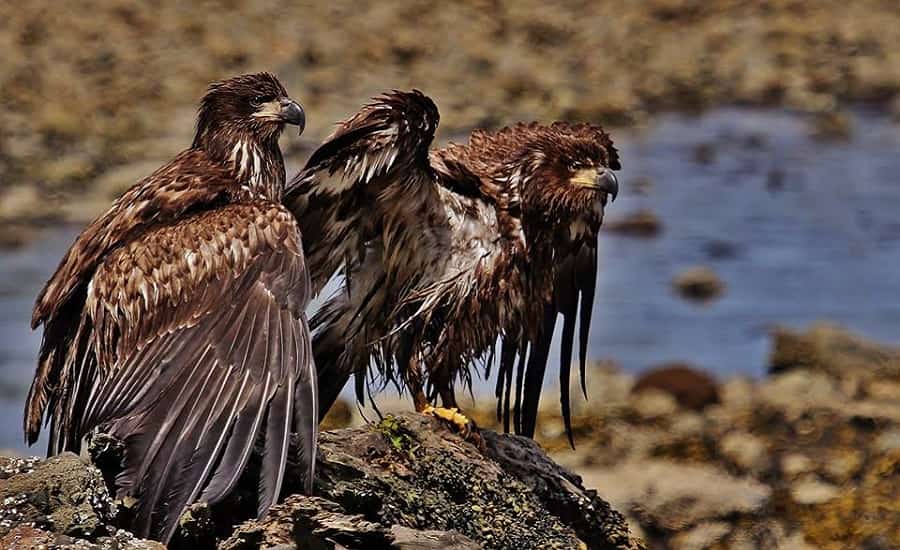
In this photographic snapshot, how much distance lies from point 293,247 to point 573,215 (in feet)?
5.51

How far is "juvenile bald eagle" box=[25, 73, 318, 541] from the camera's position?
19.2 feet

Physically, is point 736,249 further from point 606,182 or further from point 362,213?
point 362,213

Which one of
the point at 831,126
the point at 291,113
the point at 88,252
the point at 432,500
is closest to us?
the point at 432,500

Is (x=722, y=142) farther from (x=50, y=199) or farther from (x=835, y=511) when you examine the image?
(x=835, y=511)

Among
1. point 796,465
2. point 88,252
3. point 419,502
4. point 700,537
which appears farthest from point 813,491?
point 88,252

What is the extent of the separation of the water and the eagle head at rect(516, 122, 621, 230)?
17.6 feet

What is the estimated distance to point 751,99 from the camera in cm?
2616

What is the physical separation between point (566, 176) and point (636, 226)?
11748 millimetres

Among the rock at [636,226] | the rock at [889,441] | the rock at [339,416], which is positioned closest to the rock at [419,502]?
the rock at [339,416]

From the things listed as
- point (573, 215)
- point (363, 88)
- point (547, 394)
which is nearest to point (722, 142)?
point (363, 88)

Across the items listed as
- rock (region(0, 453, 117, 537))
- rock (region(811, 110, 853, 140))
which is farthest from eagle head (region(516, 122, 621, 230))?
rock (region(811, 110, 853, 140))

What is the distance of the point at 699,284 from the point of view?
1756cm

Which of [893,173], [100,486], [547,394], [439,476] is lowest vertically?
[100,486]

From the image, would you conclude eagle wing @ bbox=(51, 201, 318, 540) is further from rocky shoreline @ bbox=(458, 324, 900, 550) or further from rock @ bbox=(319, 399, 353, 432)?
rock @ bbox=(319, 399, 353, 432)
